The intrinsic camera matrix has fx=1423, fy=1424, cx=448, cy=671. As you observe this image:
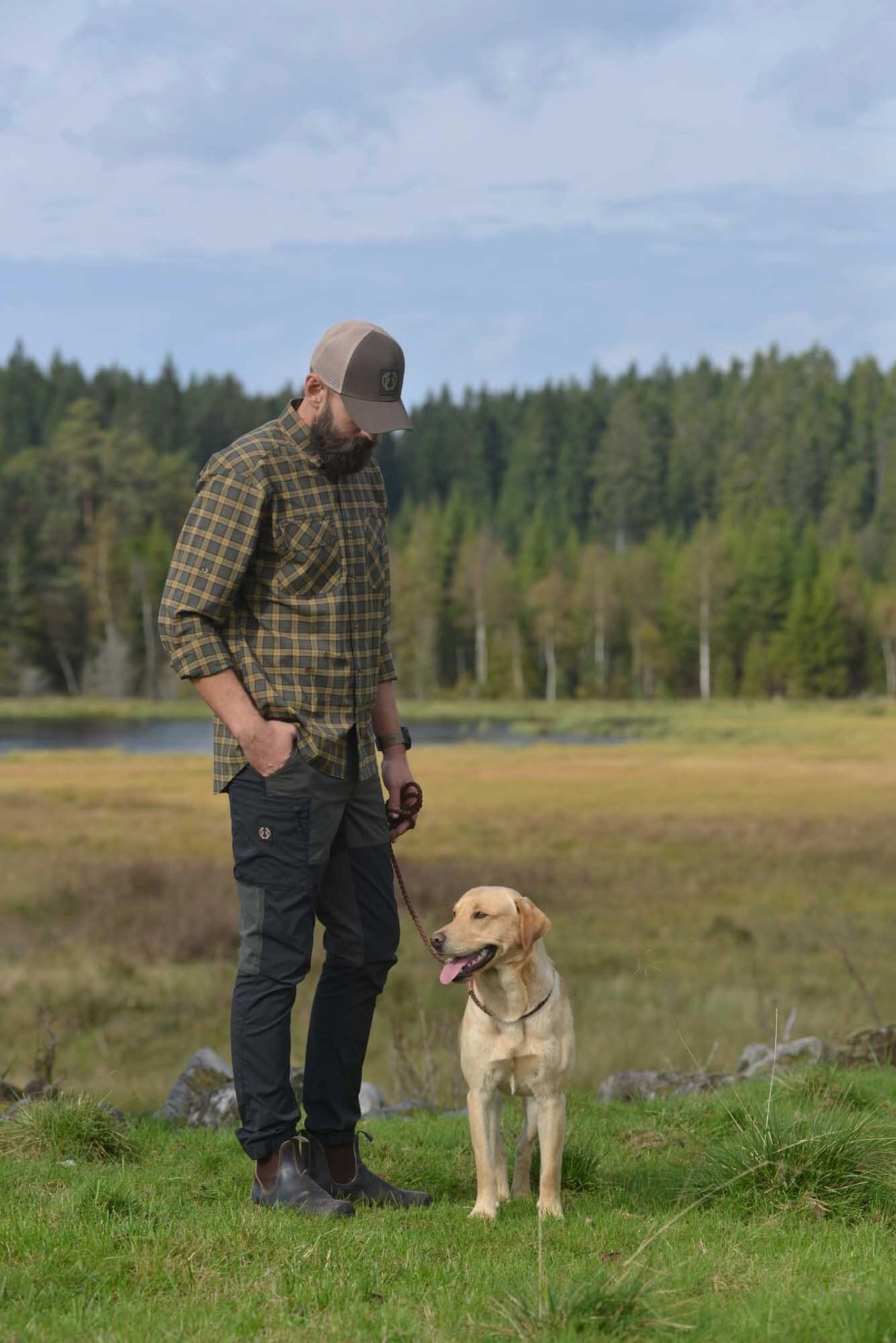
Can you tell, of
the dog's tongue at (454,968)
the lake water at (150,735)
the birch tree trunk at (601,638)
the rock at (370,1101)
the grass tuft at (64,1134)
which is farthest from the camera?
the birch tree trunk at (601,638)

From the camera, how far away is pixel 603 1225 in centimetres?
→ 495

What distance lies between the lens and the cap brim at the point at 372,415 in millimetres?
5051

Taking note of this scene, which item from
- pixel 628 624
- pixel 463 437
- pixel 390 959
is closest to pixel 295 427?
pixel 390 959

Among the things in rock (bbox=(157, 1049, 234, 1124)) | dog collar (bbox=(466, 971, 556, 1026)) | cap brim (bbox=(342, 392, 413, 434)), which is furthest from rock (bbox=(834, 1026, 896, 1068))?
cap brim (bbox=(342, 392, 413, 434))

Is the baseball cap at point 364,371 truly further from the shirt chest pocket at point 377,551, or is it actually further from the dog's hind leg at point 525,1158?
the dog's hind leg at point 525,1158

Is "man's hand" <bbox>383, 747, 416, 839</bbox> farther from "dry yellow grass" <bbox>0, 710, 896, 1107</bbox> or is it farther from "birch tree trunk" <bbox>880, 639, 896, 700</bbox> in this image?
"birch tree trunk" <bbox>880, 639, 896, 700</bbox>

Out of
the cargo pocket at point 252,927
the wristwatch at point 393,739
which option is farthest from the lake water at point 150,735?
the cargo pocket at point 252,927

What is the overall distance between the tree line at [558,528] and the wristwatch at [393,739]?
93494 mm

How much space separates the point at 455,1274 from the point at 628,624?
328 ft

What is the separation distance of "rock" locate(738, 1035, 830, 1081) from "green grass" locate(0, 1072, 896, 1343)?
3325 millimetres

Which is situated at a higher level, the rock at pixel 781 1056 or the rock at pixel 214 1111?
the rock at pixel 214 1111

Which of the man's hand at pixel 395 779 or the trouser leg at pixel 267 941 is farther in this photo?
the man's hand at pixel 395 779

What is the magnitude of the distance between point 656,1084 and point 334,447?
5.81 metres

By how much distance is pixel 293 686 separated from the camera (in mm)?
5137
